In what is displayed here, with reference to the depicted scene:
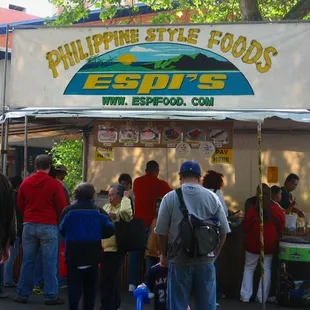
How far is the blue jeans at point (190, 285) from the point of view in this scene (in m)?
5.34

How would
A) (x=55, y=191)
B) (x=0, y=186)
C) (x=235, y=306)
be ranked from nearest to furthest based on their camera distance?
1. (x=0, y=186)
2. (x=55, y=191)
3. (x=235, y=306)

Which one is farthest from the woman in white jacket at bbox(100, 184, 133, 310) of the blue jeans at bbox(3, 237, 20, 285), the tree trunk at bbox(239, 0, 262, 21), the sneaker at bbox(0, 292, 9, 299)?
the tree trunk at bbox(239, 0, 262, 21)

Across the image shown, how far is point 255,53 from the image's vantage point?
28.3ft

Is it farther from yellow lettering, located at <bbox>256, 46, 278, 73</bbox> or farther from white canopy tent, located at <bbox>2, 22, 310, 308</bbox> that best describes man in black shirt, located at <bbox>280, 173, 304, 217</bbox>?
yellow lettering, located at <bbox>256, 46, 278, 73</bbox>

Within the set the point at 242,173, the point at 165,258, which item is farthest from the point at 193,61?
the point at 165,258

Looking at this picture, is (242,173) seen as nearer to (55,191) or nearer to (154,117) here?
(154,117)

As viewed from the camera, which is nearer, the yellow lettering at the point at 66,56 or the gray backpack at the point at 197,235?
the gray backpack at the point at 197,235

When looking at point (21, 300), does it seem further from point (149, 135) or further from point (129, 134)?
point (149, 135)

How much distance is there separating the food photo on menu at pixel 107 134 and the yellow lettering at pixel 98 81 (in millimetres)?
608

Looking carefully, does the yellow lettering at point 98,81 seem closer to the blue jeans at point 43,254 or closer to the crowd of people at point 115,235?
the crowd of people at point 115,235

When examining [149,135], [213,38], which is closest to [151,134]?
[149,135]

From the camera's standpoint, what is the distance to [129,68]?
8.84 m

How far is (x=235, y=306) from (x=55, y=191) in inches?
115

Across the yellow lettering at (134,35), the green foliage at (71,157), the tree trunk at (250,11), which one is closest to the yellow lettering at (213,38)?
the yellow lettering at (134,35)
